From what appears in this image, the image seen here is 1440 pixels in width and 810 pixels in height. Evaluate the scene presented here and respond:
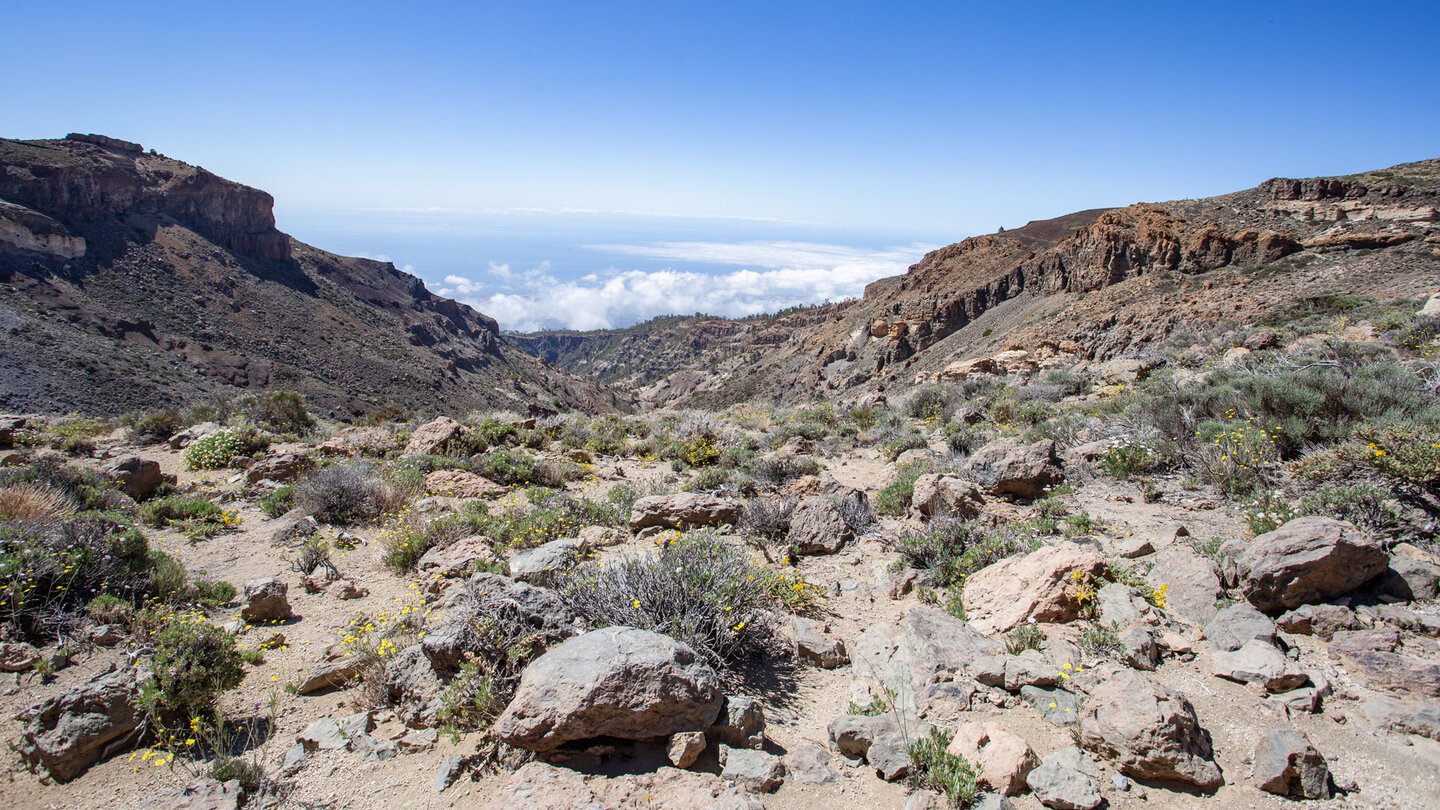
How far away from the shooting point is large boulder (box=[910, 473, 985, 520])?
18.7 feet

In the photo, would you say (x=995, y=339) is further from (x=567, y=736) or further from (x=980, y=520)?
(x=567, y=736)

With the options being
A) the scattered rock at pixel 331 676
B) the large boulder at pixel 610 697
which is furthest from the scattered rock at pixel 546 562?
the large boulder at pixel 610 697

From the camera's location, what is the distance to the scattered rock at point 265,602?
4.30 m

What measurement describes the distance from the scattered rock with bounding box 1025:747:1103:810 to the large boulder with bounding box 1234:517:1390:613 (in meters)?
1.88

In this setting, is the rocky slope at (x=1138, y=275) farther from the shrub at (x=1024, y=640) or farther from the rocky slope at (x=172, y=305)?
the rocky slope at (x=172, y=305)

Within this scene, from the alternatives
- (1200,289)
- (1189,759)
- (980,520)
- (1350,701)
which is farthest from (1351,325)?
(1189,759)

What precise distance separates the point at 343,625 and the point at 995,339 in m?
32.3

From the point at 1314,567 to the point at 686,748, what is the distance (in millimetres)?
3771

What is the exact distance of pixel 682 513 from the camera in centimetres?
618

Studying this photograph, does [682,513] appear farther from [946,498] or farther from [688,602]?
[946,498]

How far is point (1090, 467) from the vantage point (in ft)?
21.1

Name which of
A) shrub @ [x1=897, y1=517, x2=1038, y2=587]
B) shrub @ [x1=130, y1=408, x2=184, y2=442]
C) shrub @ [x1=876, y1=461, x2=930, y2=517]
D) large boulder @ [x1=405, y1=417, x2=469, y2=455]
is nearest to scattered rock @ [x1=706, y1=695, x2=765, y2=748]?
shrub @ [x1=897, y1=517, x2=1038, y2=587]

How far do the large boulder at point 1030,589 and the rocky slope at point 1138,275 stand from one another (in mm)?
21585

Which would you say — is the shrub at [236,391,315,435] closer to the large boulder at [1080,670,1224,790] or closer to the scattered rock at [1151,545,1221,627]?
the large boulder at [1080,670,1224,790]
